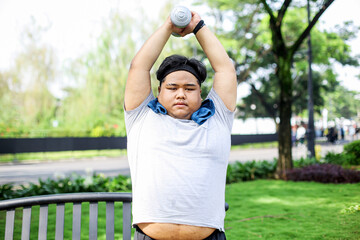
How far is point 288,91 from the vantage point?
7.62 metres

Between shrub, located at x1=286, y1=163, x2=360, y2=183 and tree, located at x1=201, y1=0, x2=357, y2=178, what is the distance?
37 cm

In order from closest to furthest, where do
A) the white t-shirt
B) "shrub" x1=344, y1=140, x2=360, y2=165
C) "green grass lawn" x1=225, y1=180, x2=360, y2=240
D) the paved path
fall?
1. the white t-shirt
2. "green grass lawn" x1=225, y1=180, x2=360, y2=240
3. "shrub" x1=344, y1=140, x2=360, y2=165
4. the paved path

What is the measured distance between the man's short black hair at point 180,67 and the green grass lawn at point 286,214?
2.35m

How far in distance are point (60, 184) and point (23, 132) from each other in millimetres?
12742

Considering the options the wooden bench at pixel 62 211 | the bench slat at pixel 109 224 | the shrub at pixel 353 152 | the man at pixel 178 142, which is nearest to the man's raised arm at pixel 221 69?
the man at pixel 178 142

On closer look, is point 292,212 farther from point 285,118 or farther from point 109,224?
point 285,118

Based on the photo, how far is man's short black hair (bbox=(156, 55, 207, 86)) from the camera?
1677mm

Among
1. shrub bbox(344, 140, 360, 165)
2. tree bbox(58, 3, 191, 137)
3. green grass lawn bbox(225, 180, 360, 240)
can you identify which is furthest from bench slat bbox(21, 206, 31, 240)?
tree bbox(58, 3, 191, 137)

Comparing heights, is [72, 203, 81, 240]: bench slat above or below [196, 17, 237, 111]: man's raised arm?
below

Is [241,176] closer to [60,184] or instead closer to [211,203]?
[60,184]

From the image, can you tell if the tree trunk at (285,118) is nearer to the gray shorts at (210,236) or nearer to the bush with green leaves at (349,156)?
the bush with green leaves at (349,156)

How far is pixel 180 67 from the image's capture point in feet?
5.49

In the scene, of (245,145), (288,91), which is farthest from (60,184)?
(245,145)

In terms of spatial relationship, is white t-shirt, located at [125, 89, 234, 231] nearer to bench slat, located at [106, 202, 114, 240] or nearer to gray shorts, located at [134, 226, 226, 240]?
gray shorts, located at [134, 226, 226, 240]
